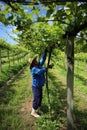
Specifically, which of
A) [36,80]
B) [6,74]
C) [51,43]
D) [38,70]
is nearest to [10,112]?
[36,80]

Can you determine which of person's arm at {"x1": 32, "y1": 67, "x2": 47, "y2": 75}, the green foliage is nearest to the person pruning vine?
person's arm at {"x1": 32, "y1": 67, "x2": 47, "y2": 75}

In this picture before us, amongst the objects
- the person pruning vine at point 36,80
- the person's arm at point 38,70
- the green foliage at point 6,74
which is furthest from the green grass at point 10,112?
the green foliage at point 6,74

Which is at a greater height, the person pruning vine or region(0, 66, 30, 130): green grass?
the person pruning vine

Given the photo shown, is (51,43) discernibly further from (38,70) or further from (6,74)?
(6,74)

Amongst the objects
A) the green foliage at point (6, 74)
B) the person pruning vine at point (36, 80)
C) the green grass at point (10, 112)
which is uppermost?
the person pruning vine at point (36, 80)

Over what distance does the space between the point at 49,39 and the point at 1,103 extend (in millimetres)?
3571

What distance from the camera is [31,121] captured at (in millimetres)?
6828

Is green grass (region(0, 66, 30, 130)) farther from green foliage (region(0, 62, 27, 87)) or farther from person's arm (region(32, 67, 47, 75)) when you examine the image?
green foliage (region(0, 62, 27, 87))

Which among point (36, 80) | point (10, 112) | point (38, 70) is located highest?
point (38, 70)

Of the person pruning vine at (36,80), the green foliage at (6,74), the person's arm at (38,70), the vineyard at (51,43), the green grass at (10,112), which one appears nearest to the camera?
the vineyard at (51,43)

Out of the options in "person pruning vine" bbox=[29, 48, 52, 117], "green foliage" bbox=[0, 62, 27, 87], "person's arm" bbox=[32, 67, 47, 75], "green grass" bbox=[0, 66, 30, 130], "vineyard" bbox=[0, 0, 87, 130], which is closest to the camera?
"vineyard" bbox=[0, 0, 87, 130]

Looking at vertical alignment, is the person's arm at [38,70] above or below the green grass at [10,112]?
above

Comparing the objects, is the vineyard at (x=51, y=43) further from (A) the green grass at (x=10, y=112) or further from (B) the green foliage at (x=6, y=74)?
(B) the green foliage at (x=6, y=74)

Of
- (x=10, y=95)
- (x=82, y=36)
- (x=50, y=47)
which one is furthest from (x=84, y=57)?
(x=82, y=36)
